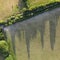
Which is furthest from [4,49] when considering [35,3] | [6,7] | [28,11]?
[35,3]

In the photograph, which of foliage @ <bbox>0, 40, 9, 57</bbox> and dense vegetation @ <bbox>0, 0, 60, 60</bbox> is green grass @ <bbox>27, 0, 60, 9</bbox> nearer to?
dense vegetation @ <bbox>0, 0, 60, 60</bbox>

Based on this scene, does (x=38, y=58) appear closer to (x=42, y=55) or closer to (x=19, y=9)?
(x=42, y=55)

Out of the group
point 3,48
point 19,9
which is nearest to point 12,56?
point 3,48

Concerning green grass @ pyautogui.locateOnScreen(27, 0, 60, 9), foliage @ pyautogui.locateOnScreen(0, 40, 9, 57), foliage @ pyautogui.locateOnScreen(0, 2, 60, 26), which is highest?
green grass @ pyautogui.locateOnScreen(27, 0, 60, 9)

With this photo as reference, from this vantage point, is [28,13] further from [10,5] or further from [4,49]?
[4,49]

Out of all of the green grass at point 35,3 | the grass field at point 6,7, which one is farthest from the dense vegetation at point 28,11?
the grass field at point 6,7

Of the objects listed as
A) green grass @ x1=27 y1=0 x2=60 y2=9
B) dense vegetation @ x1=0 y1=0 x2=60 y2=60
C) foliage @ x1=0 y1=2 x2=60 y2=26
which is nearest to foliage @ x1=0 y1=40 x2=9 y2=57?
dense vegetation @ x1=0 y1=0 x2=60 y2=60

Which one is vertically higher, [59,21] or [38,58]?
[59,21]

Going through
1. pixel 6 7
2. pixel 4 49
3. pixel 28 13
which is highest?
pixel 6 7

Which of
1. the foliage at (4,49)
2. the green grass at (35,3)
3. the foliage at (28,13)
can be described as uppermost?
the green grass at (35,3)

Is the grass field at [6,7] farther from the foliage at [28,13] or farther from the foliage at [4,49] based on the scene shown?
the foliage at [4,49]

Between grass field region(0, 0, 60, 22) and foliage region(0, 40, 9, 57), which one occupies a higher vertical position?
grass field region(0, 0, 60, 22)
